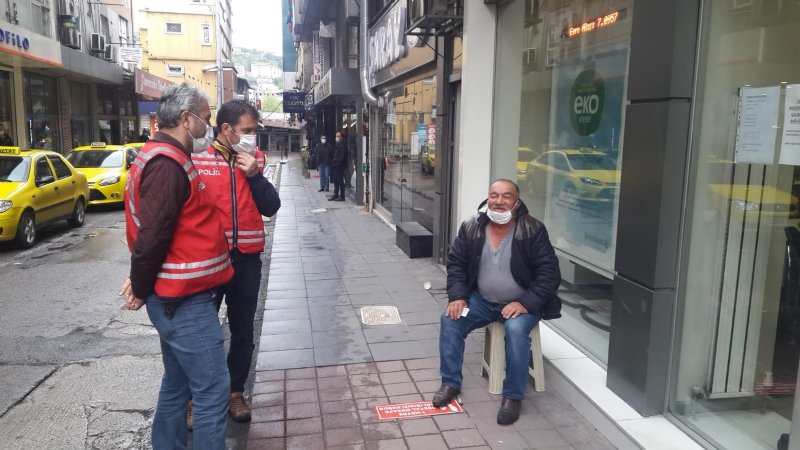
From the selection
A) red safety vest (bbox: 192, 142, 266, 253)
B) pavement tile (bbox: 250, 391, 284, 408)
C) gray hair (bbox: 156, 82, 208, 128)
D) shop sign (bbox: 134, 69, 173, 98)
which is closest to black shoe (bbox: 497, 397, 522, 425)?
pavement tile (bbox: 250, 391, 284, 408)

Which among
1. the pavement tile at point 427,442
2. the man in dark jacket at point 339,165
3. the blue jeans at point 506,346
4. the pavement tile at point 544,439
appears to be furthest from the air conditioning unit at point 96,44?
the pavement tile at point 544,439

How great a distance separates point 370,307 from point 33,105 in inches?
797

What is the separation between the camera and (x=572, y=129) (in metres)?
5.18

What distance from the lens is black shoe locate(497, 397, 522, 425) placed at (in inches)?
154

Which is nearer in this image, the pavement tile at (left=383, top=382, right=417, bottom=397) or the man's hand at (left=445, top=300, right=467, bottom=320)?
the man's hand at (left=445, top=300, right=467, bottom=320)

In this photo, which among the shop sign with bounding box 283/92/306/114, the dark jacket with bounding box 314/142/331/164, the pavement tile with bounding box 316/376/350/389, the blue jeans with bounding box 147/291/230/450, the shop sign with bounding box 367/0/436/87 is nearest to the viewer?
the blue jeans with bounding box 147/291/230/450

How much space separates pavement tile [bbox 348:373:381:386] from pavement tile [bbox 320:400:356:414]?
0.31m

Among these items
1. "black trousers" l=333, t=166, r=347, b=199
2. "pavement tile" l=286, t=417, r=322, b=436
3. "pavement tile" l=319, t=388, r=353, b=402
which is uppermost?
"black trousers" l=333, t=166, r=347, b=199

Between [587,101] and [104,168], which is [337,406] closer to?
[587,101]

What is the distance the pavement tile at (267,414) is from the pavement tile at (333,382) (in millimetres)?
441

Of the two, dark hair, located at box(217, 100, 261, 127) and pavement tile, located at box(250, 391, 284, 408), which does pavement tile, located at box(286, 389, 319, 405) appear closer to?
pavement tile, located at box(250, 391, 284, 408)

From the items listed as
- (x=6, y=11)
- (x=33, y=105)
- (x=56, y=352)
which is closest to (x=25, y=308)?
(x=56, y=352)

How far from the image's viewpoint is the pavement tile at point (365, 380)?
15.0 feet

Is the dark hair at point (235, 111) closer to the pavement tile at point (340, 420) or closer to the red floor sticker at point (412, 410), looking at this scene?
the pavement tile at point (340, 420)
